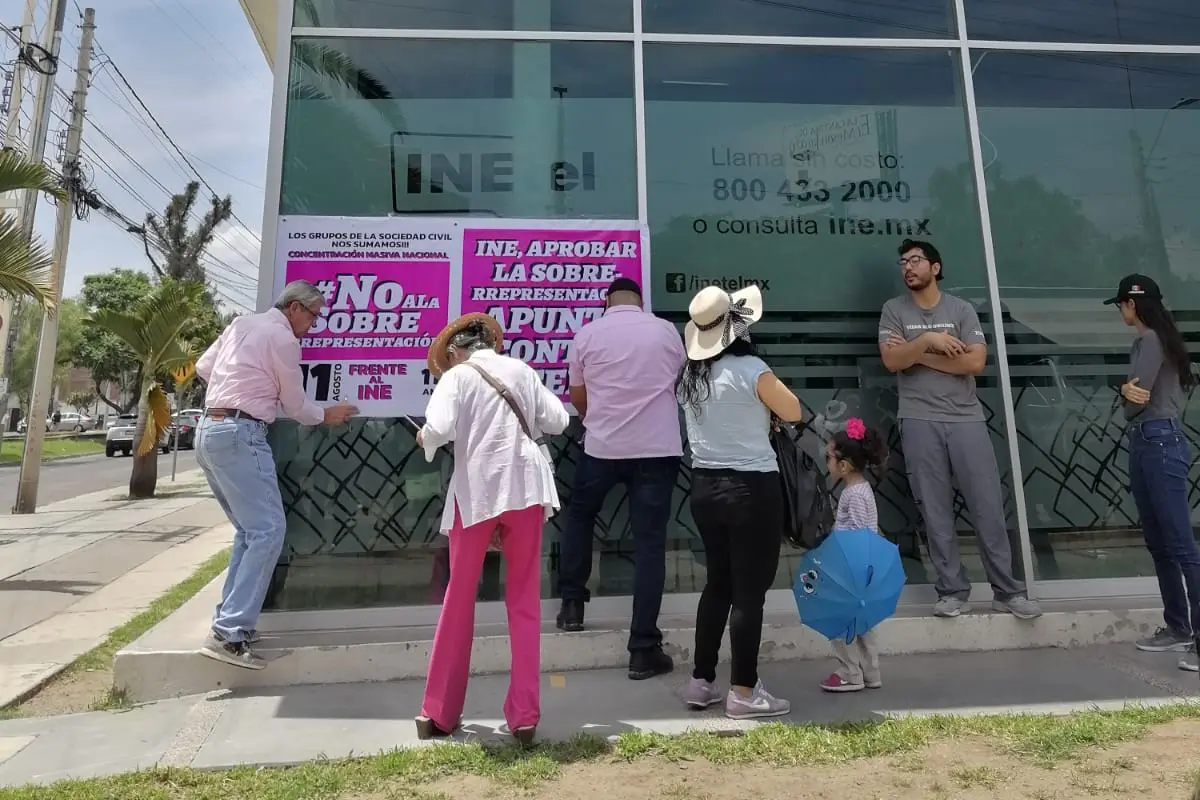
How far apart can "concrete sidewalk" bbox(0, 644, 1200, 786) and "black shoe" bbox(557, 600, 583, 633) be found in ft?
0.86

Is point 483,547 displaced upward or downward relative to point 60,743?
upward

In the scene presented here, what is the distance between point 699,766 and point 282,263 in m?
3.41

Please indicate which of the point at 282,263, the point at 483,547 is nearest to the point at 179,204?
the point at 282,263

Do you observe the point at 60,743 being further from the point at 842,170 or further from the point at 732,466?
the point at 842,170

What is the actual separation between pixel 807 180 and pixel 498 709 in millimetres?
3615

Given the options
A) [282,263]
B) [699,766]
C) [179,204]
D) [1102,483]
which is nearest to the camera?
[699,766]

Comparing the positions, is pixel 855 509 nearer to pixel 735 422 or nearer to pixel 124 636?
pixel 735 422

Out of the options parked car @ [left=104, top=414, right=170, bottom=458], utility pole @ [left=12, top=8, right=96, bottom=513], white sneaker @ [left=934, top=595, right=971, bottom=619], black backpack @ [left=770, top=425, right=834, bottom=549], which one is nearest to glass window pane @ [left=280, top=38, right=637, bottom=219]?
black backpack @ [left=770, top=425, right=834, bottom=549]

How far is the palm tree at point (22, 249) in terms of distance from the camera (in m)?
6.71

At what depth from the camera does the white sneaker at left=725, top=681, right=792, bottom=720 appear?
318 cm

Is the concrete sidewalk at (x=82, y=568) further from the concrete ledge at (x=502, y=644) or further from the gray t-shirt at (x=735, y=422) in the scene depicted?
the gray t-shirt at (x=735, y=422)

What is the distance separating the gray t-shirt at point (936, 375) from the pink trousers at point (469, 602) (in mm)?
2435

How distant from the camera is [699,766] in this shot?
279 cm

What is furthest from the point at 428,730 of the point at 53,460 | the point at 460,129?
the point at 53,460
